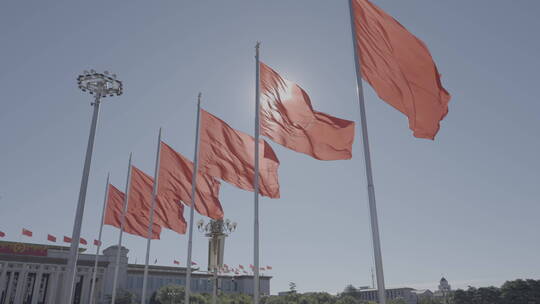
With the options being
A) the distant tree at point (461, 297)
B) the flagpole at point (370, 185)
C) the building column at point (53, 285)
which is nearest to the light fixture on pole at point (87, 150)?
the flagpole at point (370, 185)

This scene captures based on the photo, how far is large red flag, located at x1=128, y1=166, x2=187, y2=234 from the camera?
25.7 meters

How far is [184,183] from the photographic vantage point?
23.3m

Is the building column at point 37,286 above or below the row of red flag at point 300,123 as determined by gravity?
below

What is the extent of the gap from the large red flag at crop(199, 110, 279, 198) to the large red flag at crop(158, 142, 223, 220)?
3.40 m

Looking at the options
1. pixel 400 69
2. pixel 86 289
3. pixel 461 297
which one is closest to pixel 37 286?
pixel 86 289

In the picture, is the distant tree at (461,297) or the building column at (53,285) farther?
the distant tree at (461,297)

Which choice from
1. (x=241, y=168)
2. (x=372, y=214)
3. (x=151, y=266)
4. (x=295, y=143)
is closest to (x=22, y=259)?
(x=151, y=266)

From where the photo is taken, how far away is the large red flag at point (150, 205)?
2569 centimetres

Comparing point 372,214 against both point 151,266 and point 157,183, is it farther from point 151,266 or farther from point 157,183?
point 151,266

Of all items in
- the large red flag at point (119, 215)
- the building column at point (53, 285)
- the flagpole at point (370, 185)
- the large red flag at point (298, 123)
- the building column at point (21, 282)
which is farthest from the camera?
the building column at point (21, 282)

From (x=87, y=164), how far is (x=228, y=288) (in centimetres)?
8659

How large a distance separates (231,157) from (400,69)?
9399 millimetres

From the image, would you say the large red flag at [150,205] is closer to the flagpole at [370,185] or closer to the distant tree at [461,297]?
Answer: the flagpole at [370,185]

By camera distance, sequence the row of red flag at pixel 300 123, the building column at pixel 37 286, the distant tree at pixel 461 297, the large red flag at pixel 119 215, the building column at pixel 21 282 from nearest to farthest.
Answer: the row of red flag at pixel 300 123, the large red flag at pixel 119 215, the building column at pixel 21 282, the building column at pixel 37 286, the distant tree at pixel 461 297
